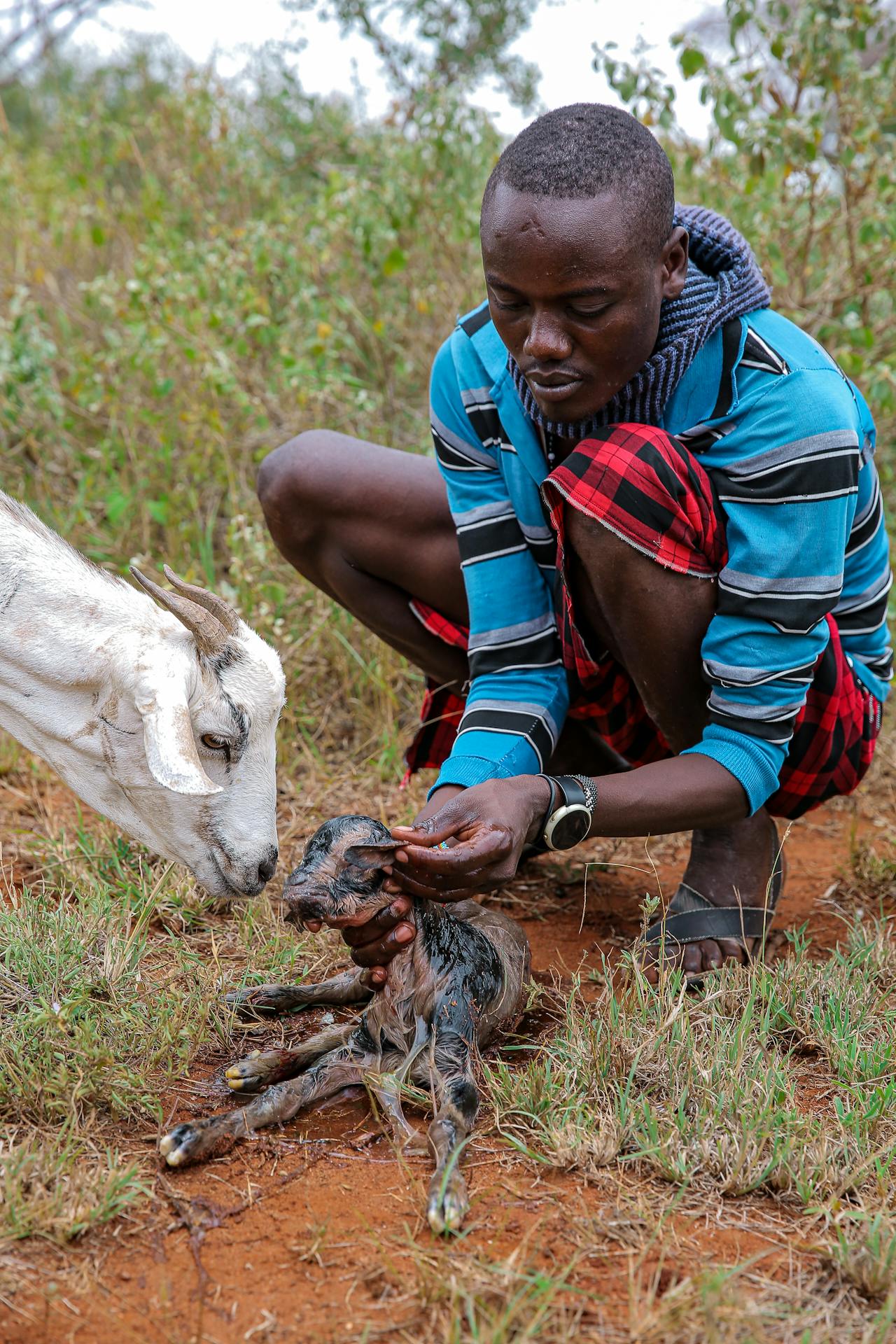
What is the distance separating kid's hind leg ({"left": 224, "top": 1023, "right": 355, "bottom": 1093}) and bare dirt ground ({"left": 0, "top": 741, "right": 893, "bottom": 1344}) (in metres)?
0.07

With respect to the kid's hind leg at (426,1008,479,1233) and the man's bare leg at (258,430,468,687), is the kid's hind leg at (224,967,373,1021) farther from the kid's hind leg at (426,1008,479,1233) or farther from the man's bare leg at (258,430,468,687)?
the man's bare leg at (258,430,468,687)

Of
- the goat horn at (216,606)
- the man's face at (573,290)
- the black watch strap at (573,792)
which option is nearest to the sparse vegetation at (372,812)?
the black watch strap at (573,792)

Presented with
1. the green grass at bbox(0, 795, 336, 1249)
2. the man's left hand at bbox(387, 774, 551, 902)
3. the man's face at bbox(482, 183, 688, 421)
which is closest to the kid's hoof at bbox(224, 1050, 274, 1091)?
the green grass at bbox(0, 795, 336, 1249)

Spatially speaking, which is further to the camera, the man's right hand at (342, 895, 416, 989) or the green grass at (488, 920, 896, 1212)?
the man's right hand at (342, 895, 416, 989)

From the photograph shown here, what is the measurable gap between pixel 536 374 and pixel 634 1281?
5.00 ft

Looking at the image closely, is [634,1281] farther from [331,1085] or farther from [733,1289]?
[331,1085]

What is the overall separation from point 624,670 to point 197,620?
0.96 metres

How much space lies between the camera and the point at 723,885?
2840 mm

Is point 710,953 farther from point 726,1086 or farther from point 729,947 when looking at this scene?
point 726,1086

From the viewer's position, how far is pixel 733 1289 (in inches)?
67.7

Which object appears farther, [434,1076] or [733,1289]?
[434,1076]

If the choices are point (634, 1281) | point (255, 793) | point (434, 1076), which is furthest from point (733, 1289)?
point (255, 793)

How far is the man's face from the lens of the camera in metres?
2.20

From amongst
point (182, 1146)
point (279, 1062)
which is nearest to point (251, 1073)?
point (279, 1062)
